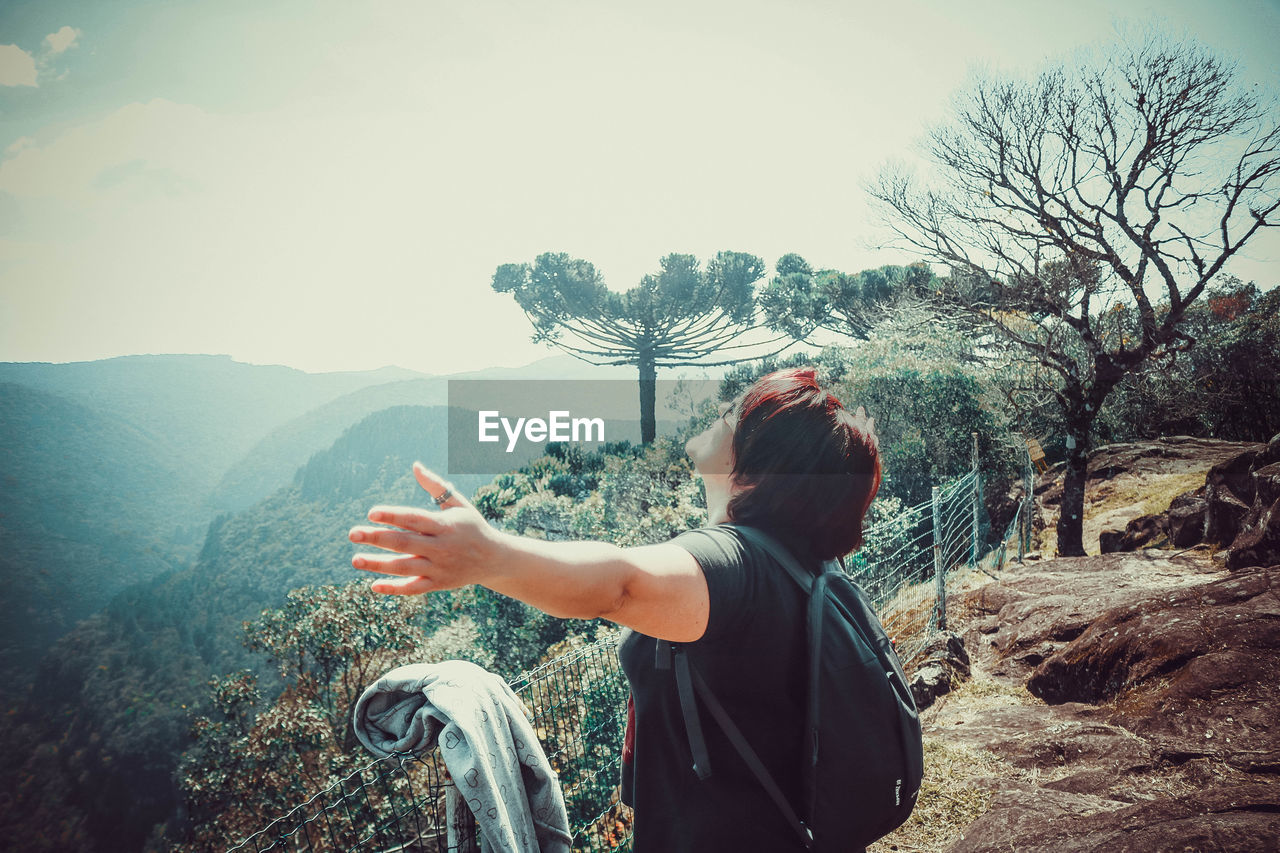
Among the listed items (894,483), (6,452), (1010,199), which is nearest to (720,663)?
(1010,199)

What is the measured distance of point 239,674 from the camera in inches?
558

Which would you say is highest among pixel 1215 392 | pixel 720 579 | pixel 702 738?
pixel 1215 392

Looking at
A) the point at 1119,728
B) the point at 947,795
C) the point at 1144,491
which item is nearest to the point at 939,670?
the point at 1119,728

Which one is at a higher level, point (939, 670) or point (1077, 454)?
point (1077, 454)

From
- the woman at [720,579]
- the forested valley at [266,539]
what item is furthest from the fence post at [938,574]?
the woman at [720,579]

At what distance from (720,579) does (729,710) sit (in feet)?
0.91

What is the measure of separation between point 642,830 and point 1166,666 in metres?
3.46

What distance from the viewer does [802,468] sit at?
106cm

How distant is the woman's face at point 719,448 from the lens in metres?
1.19

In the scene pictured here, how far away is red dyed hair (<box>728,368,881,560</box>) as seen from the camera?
1.05m

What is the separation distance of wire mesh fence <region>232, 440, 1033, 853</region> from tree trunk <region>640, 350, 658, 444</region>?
53.0ft

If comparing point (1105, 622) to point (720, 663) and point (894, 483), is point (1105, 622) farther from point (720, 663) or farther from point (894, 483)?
point (894, 483)

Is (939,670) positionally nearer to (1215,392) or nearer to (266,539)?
(1215,392)

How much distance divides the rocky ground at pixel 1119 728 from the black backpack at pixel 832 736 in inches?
53.5
